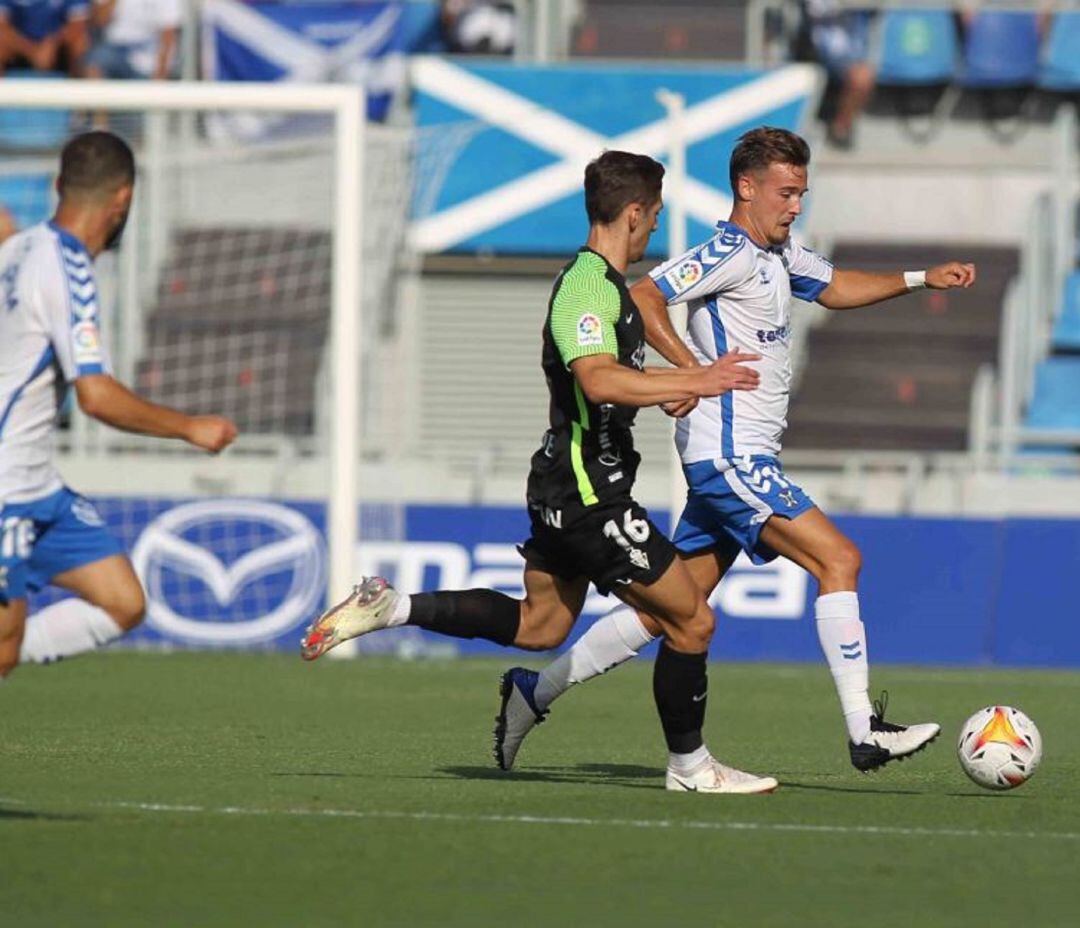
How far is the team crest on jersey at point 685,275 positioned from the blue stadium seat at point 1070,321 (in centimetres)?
1472

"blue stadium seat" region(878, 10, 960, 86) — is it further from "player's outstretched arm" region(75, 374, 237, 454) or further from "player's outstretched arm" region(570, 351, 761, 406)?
"player's outstretched arm" region(75, 374, 237, 454)

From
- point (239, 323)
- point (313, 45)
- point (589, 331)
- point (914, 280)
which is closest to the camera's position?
point (589, 331)

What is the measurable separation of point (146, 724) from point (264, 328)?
387 inches

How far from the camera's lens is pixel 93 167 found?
7.36 meters

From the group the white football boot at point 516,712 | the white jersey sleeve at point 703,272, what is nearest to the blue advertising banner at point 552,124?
the white jersey sleeve at point 703,272

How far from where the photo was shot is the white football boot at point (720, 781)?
8164mm

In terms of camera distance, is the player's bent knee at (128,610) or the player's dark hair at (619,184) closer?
the player's bent knee at (128,610)

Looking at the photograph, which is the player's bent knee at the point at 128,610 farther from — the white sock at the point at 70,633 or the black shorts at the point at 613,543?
the black shorts at the point at 613,543

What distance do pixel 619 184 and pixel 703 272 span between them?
1.79 feet

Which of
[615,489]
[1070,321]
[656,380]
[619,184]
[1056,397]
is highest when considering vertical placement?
[619,184]

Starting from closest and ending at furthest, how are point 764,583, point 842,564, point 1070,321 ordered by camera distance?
point 842,564 < point 764,583 < point 1070,321

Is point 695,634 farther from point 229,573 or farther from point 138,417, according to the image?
point 229,573

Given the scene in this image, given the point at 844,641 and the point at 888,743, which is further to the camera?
the point at 844,641

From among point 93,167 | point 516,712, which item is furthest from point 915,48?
point 93,167
